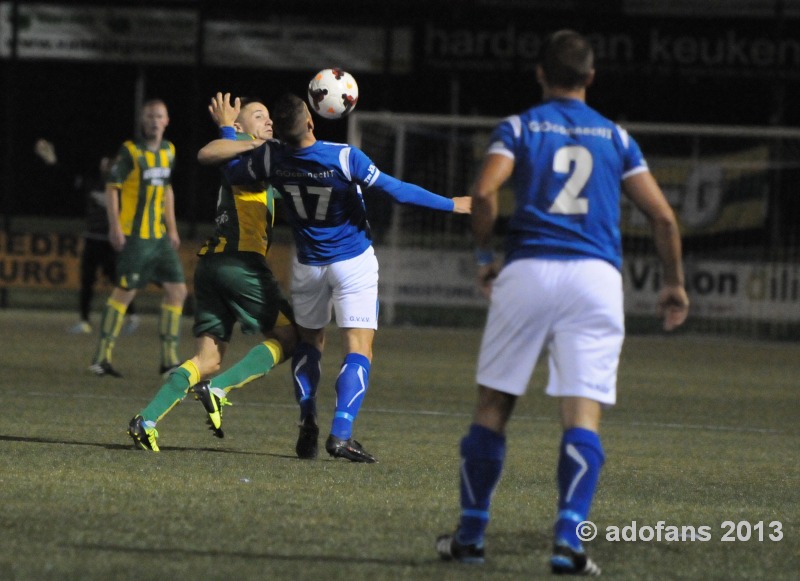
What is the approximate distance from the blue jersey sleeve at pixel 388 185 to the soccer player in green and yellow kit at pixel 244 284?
37.7 inches

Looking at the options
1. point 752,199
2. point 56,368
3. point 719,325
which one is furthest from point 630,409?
point 752,199

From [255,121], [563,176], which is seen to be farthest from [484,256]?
[255,121]

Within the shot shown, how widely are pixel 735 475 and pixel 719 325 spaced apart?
13.3 meters

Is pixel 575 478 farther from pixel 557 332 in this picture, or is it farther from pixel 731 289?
pixel 731 289

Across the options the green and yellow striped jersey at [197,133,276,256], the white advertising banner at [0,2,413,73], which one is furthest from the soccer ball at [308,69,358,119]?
the white advertising banner at [0,2,413,73]

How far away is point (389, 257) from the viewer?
21703mm

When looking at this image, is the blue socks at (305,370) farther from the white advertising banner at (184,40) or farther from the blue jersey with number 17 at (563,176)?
the white advertising banner at (184,40)

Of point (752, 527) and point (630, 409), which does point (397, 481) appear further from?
point (630, 409)

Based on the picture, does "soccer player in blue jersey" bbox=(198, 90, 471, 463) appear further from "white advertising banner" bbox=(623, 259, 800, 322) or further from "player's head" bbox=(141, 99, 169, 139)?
"white advertising banner" bbox=(623, 259, 800, 322)

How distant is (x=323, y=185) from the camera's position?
7.80 m

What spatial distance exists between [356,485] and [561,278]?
87.1 inches

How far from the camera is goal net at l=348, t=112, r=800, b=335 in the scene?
2092 centimetres

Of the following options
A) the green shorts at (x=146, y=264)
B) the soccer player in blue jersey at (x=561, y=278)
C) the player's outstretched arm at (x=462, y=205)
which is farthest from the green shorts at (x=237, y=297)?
the green shorts at (x=146, y=264)

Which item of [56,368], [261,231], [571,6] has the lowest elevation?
[56,368]
